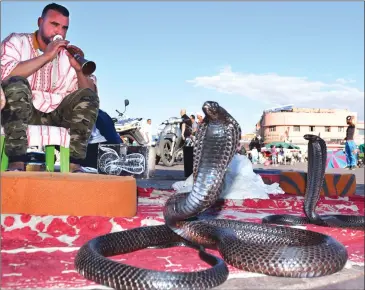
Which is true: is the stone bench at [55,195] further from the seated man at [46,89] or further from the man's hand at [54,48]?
the man's hand at [54,48]

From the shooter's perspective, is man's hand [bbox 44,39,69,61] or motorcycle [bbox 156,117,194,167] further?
motorcycle [bbox 156,117,194,167]

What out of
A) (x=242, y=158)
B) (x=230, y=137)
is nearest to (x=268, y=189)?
(x=242, y=158)

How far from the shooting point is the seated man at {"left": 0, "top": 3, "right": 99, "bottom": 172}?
311 cm

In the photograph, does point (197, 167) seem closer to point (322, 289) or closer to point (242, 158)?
point (322, 289)

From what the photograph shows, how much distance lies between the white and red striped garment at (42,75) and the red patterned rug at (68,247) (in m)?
0.94

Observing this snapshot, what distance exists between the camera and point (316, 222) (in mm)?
2643

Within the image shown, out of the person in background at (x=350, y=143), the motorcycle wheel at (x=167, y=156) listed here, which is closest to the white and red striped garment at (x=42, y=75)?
the motorcycle wheel at (x=167, y=156)

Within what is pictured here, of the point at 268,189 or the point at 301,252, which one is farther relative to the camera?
the point at 268,189

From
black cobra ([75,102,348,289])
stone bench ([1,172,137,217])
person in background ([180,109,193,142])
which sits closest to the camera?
black cobra ([75,102,348,289])

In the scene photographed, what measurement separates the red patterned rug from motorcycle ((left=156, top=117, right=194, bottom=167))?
257 inches

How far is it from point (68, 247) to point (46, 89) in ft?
5.39

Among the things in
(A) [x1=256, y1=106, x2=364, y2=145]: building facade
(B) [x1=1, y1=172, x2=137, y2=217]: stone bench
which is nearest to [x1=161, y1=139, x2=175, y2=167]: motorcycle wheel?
(B) [x1=1, y1=172, x2=137, y2=217]: stone bench

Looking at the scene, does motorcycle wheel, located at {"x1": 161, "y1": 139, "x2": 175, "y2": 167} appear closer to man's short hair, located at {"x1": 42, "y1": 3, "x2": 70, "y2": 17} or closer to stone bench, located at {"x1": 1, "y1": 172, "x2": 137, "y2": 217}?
man's short hair, located at {"x1": 42, "y1": 3, "x2": 70, "y2": 17}

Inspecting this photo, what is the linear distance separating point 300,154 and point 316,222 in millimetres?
17214
